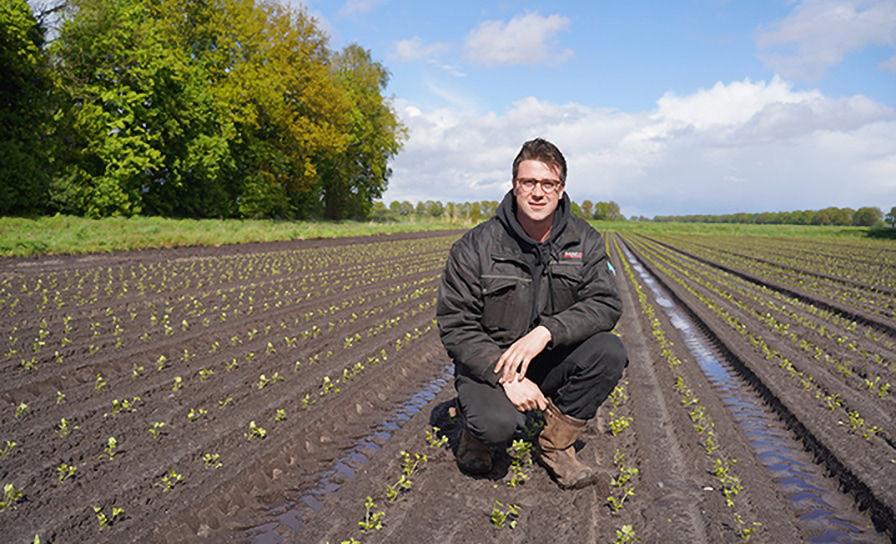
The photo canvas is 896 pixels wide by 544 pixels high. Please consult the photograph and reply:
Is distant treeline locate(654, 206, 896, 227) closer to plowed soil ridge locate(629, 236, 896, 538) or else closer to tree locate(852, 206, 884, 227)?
tree locate(852, 206, 884, 227)

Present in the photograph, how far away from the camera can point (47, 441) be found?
14.2 feet

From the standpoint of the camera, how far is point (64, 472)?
3822 mm

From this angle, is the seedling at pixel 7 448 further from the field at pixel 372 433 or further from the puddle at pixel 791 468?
the puddle at pixel 791 468

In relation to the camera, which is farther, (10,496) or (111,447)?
(111,447)

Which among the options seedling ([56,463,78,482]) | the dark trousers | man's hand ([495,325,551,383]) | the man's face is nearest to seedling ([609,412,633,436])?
the dark trousers

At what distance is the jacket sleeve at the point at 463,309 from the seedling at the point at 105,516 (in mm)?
2153

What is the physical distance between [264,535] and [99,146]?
1024 inches

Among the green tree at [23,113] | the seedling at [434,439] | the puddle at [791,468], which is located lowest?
the puddle at [791,468]

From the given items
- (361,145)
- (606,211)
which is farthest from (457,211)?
(606,211)

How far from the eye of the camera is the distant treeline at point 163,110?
22.0 meters

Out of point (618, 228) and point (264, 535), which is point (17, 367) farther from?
point (618, 228)

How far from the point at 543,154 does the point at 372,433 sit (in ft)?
9.33

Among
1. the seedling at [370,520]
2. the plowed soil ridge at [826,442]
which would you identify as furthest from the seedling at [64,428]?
the plowed soil ridge at [826,442]

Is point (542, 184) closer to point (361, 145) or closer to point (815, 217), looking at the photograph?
point (361, 145)
